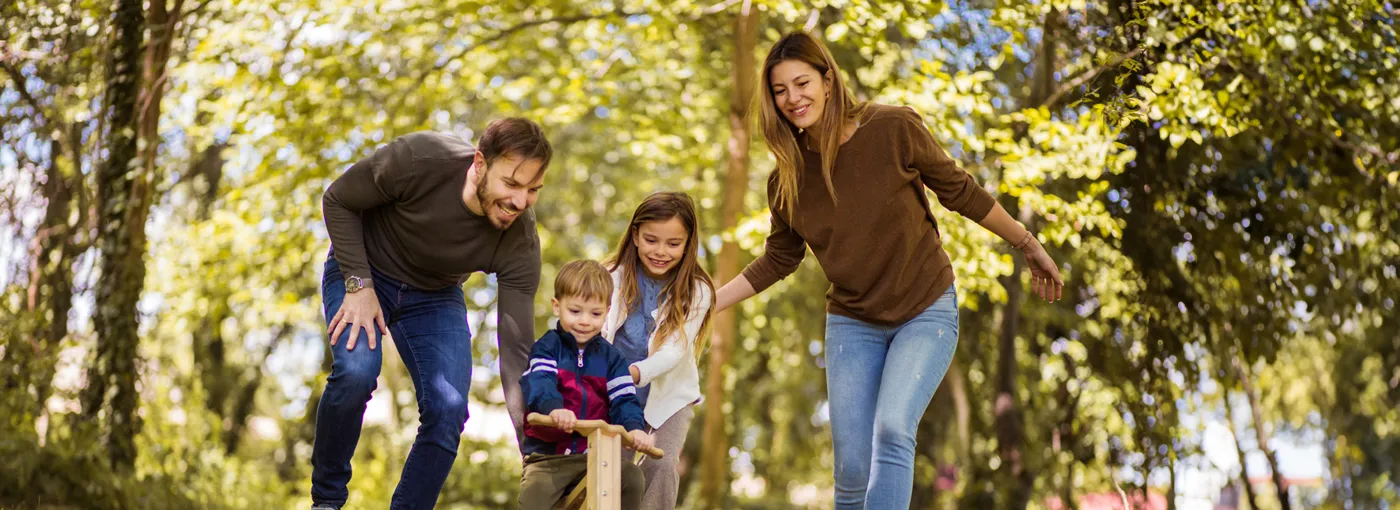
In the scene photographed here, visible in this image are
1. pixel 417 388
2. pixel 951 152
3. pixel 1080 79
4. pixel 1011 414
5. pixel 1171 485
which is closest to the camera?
pixel 417 388

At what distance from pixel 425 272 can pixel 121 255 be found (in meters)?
3.59

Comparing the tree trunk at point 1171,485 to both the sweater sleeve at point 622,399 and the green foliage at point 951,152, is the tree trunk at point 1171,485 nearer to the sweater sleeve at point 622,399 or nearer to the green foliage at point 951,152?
the green foliage at point 951,152

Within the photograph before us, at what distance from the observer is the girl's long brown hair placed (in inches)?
139

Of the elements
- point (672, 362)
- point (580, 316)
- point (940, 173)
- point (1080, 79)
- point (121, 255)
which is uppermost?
point (940, 173)

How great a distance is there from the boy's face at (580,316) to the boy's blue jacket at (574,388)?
2 centimetres

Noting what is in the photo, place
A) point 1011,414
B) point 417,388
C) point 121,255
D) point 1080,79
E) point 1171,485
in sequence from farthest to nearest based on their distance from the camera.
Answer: point 1011,414 → point 1171,485 → point 1080,79 → point 121,255 → point 417,388

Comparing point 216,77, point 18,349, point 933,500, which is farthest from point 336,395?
point 933,500

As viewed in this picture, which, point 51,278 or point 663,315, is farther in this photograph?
point 51,278

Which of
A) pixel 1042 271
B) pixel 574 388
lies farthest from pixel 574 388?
pixel 1042 271

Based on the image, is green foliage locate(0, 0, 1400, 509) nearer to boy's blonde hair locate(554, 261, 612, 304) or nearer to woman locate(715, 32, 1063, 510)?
woman locate(715, 32, 1063, 510)

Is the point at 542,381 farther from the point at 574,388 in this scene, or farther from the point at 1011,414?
the point at 1011,414

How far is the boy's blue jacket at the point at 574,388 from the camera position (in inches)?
123

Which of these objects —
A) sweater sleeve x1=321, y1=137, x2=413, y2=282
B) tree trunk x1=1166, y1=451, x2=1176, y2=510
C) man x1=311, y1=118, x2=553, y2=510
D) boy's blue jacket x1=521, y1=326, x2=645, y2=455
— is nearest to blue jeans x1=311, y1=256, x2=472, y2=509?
man x1=311, y1=118, x2=553, y2=510

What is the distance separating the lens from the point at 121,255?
6.41 metres
